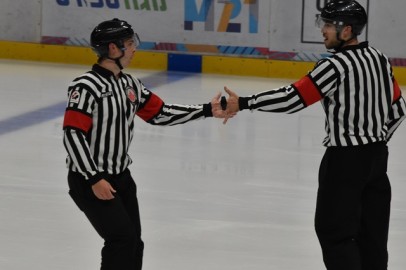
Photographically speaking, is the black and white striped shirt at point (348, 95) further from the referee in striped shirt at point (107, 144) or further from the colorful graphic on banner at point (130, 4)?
the colorful graphic on banner at point (130, 4)

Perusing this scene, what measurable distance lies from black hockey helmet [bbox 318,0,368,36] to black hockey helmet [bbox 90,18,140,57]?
2.69 feet

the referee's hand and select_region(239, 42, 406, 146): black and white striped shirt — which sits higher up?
select_region(239, 42, 406, 146): black and white striped shirt

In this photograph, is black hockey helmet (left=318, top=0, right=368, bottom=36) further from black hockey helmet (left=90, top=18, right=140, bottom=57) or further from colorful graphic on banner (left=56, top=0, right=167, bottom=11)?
colorful graphic on banner (left=56, top=0, right=167, bottom=11)

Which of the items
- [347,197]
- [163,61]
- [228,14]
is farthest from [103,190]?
[163,61]

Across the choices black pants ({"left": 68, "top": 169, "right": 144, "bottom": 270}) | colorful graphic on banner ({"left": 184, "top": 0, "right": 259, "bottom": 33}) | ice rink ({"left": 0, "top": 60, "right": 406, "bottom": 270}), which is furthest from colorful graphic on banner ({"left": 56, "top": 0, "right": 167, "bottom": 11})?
black pants ({"left": 68, "top": 169, "right": 144, "bottom": 270})

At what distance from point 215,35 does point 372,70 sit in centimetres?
895

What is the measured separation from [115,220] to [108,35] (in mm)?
731

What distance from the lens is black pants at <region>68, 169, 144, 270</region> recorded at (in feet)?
14.9

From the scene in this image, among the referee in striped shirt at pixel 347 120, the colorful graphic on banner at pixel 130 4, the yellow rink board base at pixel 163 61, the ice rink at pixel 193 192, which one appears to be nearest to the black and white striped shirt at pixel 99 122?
the referee in striped shirt at pixel 347 120

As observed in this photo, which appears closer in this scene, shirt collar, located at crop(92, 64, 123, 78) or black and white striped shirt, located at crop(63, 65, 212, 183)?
black and white striped shirt, located at crop(63, 65, 212, 183)

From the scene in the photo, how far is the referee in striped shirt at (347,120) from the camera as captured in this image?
4.73 m

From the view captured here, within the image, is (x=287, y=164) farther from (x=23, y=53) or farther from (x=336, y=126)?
(x=23, y=53)

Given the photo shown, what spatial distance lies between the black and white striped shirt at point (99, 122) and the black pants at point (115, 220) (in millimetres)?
68

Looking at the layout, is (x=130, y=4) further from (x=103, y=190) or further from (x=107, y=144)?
(x=103, y=190)
